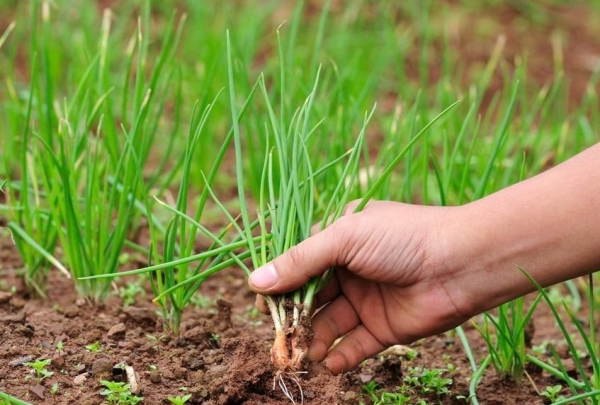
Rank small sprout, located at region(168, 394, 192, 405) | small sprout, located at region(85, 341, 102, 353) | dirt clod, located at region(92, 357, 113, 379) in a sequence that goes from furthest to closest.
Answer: small sprout, located at region(85, 341, 102, 353)
dirt clod, located at region(92, 357, 113, 379)
small sprout, located at region(168, 394, 192, 405)

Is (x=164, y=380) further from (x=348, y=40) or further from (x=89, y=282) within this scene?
(x=348, y=40)

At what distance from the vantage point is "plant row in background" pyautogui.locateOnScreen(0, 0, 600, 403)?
85.4 inches

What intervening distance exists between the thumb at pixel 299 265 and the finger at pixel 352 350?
0.25m

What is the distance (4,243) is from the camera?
3.10 metres

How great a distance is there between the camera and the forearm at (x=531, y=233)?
6.37 feet

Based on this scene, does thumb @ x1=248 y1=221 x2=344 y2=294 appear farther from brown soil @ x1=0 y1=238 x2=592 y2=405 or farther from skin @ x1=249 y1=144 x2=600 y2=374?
brown soil @ x1=0 y1=238 x2=592 y2=405

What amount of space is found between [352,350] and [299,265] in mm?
346

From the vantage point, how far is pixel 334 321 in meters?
2.30

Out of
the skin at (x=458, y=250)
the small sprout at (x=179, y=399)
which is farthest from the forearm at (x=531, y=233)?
the small sprout at (x=179, y=399)

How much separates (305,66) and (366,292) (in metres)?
2.20

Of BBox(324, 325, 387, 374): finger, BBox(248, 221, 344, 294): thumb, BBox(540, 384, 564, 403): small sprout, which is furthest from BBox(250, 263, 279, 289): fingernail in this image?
BBox(540, 384, 564, 403): small sprout

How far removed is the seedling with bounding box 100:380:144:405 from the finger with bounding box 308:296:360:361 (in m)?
0.47

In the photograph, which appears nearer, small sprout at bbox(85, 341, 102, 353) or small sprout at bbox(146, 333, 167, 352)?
small sprout at bbox(85, 341, 102, 353)

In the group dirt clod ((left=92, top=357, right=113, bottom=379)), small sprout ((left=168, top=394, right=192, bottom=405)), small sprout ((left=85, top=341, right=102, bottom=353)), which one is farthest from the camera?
small sprout ((left=85, top=341, right=102, bottom=353))
